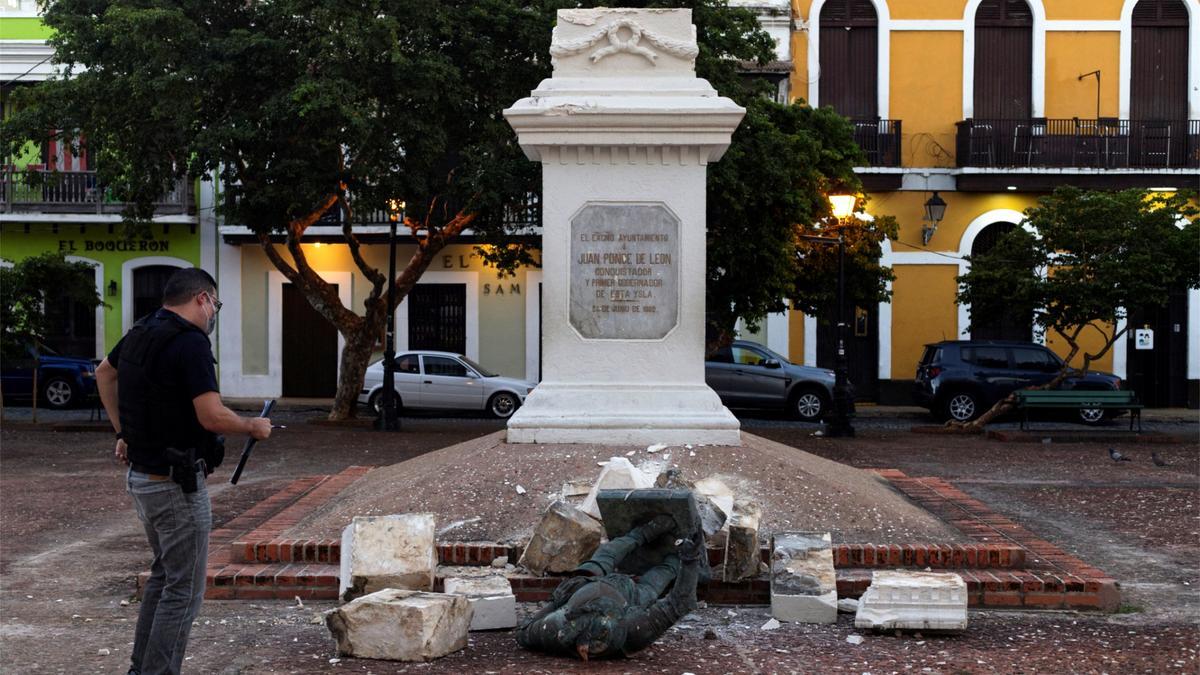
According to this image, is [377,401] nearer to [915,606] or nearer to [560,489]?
[560,489]

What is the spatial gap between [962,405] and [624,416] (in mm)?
16243

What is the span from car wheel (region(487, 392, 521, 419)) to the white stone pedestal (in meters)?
14.8

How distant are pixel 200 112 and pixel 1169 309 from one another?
2034 centimetres

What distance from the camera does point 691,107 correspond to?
1060 cm

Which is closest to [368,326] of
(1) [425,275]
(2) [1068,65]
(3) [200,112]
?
(3) [200,112]

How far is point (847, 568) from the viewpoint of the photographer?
27.6 feet

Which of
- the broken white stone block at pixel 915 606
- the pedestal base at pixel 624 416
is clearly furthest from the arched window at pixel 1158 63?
the broken white stone block at pixel 915 606

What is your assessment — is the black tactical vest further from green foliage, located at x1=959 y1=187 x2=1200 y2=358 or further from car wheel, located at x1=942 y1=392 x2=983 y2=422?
car wheel, located at x1=942 y1=392 x2=983 y2=422

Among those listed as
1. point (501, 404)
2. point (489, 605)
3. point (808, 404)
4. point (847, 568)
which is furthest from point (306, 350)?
point (489, 605)

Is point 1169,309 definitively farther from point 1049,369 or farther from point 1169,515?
point 1169,515

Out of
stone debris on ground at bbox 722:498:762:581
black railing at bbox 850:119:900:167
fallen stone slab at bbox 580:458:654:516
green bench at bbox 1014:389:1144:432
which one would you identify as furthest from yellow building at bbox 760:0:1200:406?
stone debris on ground at bbox 722:498:762:581

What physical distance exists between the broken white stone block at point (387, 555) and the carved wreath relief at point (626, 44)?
4.68 m

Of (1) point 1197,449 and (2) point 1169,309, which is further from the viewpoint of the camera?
(2) point 1169,309

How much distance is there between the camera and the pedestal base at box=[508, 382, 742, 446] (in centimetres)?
1048
